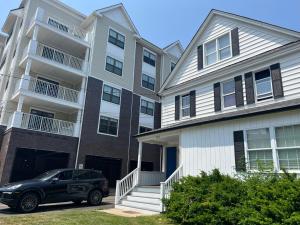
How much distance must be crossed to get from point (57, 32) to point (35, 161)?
10.6 meters

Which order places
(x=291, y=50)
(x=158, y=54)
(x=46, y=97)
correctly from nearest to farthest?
(x=291, y=50) < (x=46, y=97) < (x=158, y=54)

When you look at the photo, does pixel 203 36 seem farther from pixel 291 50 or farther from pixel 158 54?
pixel 158 54

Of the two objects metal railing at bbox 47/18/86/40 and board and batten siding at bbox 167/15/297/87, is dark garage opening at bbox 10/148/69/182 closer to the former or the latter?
metal railing at bbox 47/18/86/40

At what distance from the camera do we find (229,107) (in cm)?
1298

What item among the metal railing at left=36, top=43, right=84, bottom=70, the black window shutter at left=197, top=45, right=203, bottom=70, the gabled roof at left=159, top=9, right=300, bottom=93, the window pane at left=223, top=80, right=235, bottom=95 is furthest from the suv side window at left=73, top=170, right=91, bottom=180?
the metal railing at left=36, top=43, right=84, bottom=70

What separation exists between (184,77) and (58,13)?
14507 mm

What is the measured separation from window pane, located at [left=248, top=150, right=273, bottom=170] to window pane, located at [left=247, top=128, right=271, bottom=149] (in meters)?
0.23

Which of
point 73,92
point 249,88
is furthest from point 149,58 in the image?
point 249,88

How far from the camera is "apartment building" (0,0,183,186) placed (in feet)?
63.1

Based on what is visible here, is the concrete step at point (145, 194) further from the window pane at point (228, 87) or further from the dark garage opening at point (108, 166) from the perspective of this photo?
the dark garage opening at point (108, 166)

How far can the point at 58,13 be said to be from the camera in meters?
23.7

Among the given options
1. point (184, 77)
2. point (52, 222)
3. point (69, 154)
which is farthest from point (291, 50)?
point (69, 154)

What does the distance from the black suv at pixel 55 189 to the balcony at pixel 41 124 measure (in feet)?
22.9

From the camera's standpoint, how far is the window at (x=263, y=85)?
11.8 meters
